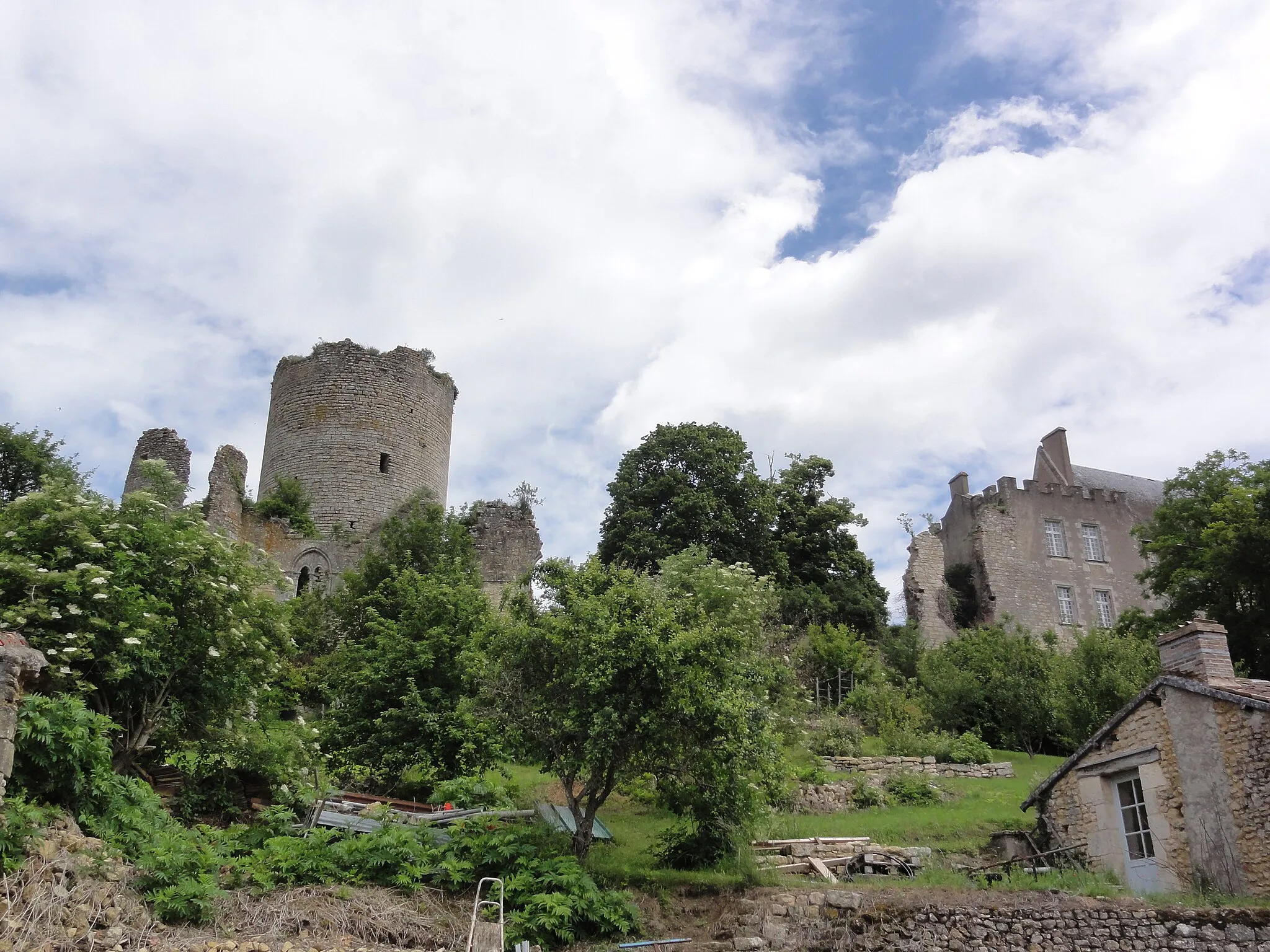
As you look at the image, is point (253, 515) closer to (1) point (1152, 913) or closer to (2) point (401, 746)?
(2) point (401, 746)

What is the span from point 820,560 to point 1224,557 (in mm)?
10994

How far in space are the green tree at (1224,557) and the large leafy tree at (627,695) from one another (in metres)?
12.8

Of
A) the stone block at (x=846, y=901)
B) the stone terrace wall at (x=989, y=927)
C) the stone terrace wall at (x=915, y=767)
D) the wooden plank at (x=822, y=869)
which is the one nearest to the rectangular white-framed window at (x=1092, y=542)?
the stone terrace wall at (x=915, y=767)

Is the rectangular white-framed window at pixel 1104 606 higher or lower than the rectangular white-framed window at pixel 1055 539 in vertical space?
lower

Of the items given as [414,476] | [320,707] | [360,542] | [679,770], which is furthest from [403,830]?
[414,476]

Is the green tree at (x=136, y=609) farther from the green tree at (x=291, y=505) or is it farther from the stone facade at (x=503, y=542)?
the green tree at (x=291, y=505)

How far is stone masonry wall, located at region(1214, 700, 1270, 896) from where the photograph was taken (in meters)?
10.4

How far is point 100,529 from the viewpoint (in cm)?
1156

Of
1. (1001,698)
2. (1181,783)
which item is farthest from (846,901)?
(1001,698)

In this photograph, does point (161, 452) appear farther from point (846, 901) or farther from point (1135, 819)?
point (1135, 819)

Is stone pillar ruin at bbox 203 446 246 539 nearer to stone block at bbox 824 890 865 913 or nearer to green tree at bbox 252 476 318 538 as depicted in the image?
green tree at bbox 252 476 318 538

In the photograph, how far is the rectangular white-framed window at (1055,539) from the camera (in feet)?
112

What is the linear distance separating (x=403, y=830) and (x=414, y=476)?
17235 millimetres

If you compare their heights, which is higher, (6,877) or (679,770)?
(679,770)
